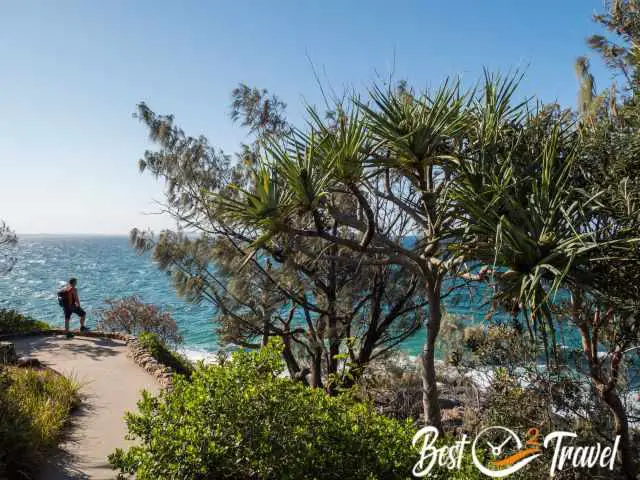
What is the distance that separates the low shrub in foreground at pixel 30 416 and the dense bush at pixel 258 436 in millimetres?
1943

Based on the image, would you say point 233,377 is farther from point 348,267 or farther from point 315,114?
point 348,267

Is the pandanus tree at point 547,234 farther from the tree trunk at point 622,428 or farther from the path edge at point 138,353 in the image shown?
Answer: the path edge at point 138,353

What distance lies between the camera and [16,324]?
1423 cm

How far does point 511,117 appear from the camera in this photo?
4629mm

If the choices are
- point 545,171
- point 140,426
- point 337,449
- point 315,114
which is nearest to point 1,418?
point 140,426

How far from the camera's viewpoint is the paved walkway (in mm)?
5168

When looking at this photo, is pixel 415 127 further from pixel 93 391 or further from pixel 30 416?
pixel 93 391

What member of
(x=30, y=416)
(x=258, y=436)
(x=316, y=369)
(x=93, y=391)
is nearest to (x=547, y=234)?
(x=258, y=436)

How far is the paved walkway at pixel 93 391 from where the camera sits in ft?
17.0

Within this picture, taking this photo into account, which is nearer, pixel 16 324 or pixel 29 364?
pixel 29 364

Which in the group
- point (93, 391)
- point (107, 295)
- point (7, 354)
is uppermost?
point (7, 354)

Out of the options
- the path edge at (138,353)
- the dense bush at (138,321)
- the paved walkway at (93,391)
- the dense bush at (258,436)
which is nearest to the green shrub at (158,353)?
the path edge at (138,353)

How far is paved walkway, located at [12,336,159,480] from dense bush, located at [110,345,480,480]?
1.99 metres

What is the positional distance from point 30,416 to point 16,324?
10443 mm
